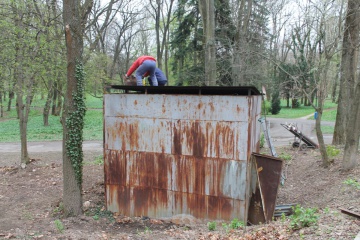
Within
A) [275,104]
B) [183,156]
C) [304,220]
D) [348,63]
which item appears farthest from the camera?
[275,104]

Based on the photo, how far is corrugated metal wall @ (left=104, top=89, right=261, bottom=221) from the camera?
5930 millimetres

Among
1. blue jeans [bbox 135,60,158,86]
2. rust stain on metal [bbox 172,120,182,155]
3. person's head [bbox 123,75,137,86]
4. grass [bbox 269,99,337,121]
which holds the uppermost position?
blue jeans [bbox 135,60,158,86]

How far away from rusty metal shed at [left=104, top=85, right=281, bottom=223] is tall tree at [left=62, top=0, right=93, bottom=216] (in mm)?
615

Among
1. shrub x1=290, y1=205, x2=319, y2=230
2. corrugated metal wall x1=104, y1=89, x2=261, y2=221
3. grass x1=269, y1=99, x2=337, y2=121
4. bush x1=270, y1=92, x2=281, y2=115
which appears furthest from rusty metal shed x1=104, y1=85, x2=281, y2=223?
bush x1=270, y1=92, x2=281, y2=115

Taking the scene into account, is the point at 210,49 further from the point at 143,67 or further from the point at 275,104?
the point at 275,104

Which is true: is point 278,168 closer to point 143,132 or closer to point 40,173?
point 143,132

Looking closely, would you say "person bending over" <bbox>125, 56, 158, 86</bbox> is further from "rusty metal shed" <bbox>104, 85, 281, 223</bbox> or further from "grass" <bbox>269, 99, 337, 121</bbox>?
"grass" <bbox>269, 99, 337, 121</bbox>

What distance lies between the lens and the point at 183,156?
20.5 feet

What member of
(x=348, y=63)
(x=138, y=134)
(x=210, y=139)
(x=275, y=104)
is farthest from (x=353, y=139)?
(x=275, y=104)

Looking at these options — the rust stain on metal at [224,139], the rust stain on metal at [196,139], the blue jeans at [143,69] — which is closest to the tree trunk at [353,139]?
the rust stain on metal at [224,139]

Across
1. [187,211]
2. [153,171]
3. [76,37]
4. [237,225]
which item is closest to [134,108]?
[153,171]

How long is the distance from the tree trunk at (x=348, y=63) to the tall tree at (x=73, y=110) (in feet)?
22.3

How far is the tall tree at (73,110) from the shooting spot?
6.23 metres

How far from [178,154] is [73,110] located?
249cm
